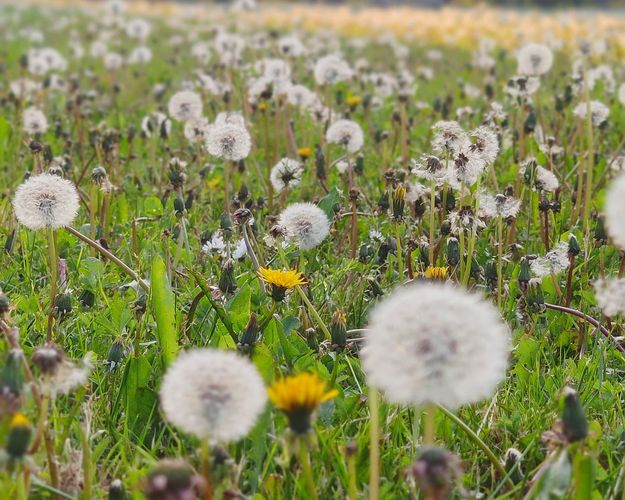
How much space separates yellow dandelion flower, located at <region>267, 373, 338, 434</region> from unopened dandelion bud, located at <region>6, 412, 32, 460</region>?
256mm

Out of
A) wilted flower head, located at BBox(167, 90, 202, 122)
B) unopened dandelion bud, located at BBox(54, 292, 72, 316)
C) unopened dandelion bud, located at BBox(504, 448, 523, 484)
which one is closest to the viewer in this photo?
unopened dandelion bud, located at BBox(504, 448, 523, 484)

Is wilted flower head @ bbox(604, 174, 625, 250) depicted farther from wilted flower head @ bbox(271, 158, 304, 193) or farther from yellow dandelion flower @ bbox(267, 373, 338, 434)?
wilted flower head @ bbox(271, 158, 304, 193)

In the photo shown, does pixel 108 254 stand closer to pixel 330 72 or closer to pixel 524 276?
pixel 524 276

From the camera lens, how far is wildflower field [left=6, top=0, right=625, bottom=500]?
3.07 ft

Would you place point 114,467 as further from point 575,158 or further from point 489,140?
point 575,158

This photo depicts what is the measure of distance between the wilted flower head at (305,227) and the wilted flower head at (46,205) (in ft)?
1.68

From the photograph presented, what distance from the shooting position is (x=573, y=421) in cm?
101

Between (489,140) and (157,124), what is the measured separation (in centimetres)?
173

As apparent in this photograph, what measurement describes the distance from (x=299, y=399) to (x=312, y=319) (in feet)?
2.78

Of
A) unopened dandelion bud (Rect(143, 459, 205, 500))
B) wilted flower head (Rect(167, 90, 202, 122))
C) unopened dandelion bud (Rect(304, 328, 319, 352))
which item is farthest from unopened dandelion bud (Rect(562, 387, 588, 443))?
wilted flower head (Rect(167, 90, 202, 122))

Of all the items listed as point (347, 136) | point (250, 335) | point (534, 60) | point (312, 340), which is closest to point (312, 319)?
point (312, 340)

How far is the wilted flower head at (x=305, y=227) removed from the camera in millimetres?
1934

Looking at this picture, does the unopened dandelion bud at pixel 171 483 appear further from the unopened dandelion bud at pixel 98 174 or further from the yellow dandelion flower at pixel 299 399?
the unopened dandelion bud at pixel 98 174

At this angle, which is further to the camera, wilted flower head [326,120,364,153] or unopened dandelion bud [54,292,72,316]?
wilted flower head [326,120,364,153]
